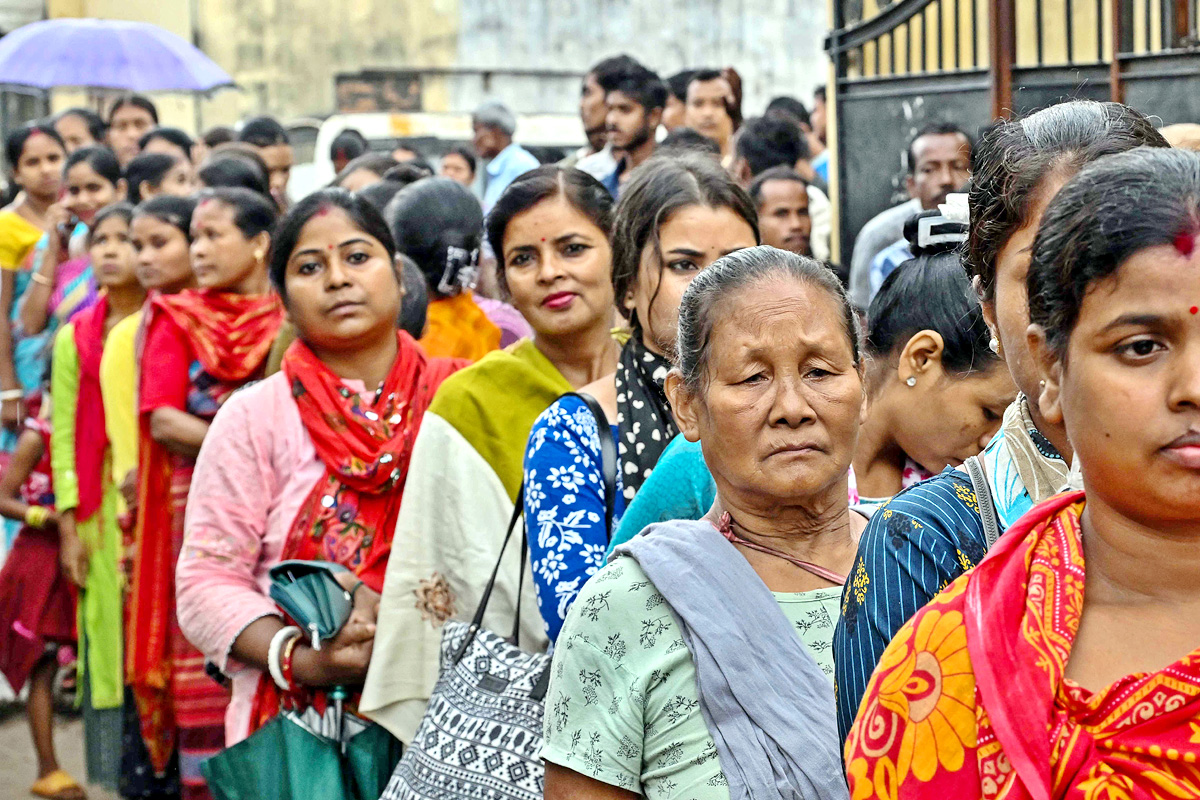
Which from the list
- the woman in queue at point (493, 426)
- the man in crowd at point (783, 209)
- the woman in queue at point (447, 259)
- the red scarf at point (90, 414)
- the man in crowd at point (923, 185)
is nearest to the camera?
the woman in queue at point (493, 426)

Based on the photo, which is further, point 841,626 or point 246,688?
point 246,688

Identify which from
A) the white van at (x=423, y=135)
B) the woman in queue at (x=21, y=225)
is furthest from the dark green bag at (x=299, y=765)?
the white van at (x=423, y=135)

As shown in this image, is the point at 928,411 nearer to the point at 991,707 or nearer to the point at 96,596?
Result: the point at 991,707

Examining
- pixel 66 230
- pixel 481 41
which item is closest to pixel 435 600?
pixel 66 230

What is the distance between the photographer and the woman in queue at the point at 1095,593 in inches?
45.2

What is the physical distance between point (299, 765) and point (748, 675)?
1.74m

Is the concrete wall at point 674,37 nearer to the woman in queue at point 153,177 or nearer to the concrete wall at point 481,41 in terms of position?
the concrete wall at point 481,41

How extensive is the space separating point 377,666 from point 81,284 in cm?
410

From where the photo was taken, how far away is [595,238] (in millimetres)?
3541

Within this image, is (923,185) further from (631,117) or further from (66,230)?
(66,230)

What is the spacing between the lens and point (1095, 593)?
127 centimetres

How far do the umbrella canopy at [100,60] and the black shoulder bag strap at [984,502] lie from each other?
34.2ft

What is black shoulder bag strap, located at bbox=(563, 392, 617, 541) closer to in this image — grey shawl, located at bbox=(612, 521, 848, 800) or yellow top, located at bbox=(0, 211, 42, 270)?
grey shawl, located at bbox=(612, 521, 848, 800)

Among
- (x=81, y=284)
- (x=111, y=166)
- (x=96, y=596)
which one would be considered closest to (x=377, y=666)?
(x=96, y=596)
